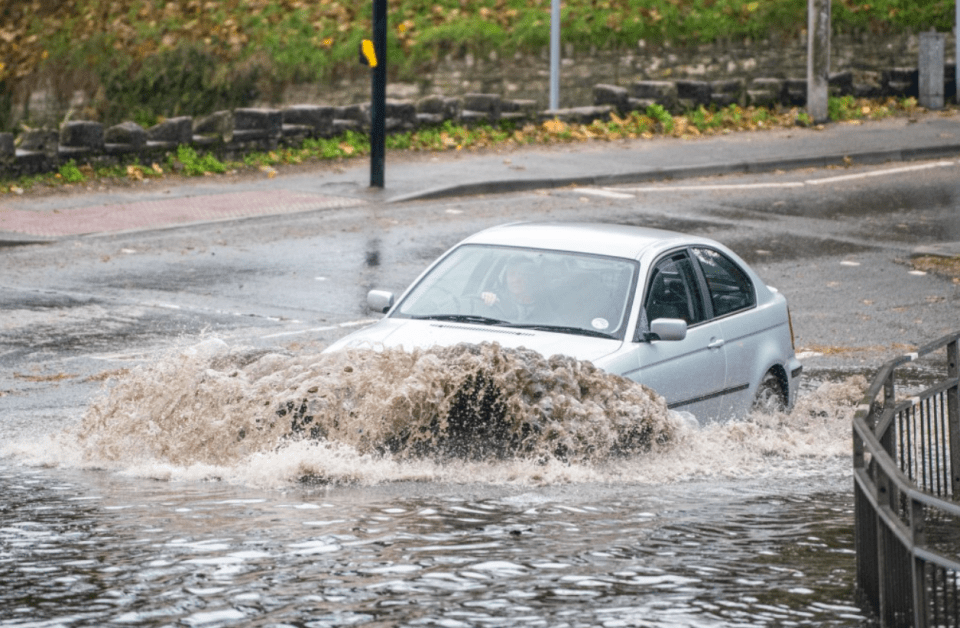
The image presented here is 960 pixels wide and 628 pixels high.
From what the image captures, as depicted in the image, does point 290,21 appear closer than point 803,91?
No

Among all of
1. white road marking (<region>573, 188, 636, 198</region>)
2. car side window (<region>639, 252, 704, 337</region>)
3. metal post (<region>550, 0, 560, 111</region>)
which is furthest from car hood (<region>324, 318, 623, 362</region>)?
metal post (<region>550, 0, 560, 111</region>)

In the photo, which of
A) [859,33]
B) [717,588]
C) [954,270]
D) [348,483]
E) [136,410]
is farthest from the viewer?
[859,33]

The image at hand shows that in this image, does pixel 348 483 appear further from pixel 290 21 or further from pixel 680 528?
pixel 290 21

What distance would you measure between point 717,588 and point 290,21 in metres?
30.7

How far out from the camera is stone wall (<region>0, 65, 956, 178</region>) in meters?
21.4

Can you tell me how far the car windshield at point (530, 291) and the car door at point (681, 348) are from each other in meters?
0.21


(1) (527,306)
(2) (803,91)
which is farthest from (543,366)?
(2) (803,91)

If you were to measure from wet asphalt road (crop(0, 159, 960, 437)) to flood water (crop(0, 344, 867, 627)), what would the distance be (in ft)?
5.36

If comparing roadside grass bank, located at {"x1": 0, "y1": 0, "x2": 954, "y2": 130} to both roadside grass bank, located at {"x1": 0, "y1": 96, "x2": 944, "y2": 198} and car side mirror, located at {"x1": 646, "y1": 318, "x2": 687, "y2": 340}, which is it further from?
car side mirror, located at {"x1": 646, "y1": 318, "x2": 687, "y2": 340}

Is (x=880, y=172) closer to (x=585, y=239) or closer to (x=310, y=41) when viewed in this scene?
(x=585, y=239)

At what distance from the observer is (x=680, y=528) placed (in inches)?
310

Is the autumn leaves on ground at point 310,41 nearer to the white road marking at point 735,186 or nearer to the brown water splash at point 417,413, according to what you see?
the white road marking at point 735,186

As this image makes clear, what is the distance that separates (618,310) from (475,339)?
967 mm

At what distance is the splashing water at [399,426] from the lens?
8828 mm
